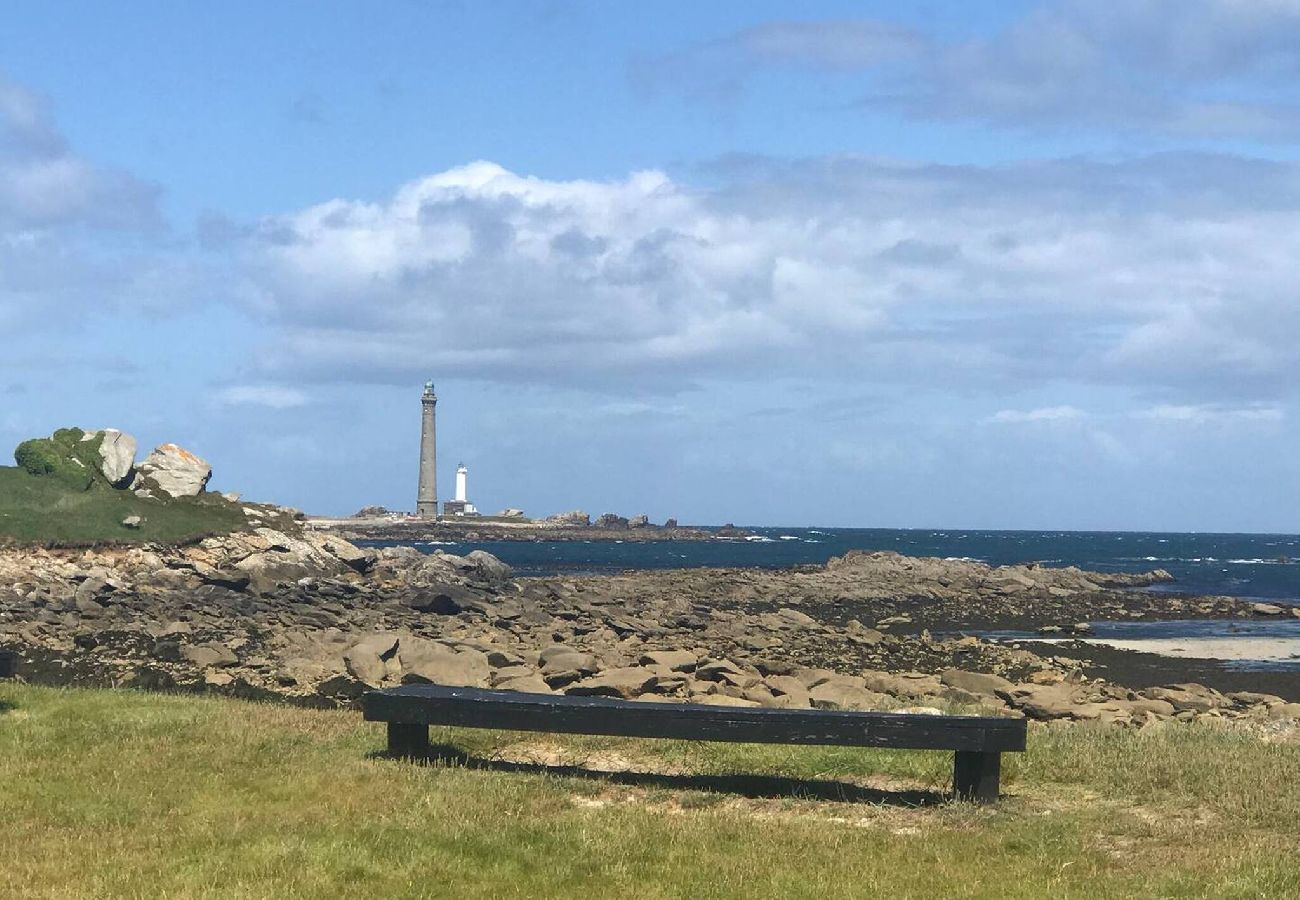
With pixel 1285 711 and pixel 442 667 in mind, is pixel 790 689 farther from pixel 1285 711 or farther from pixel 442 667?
pixel 1285 711

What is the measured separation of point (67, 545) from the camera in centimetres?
4694

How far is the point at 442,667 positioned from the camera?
1988cm

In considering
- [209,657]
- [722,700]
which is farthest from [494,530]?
[722,700]

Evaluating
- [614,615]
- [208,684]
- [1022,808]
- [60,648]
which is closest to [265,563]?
[614,615]

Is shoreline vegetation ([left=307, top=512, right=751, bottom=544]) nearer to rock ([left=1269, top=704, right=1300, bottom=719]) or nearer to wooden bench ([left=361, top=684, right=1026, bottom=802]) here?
rock ([left=1269, top=704, right=1300, bottom=719])

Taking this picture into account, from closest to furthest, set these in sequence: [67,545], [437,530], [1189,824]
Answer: [1189,824], [67,545], [437,530]

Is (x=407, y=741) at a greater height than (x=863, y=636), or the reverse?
(x=407, y=741)

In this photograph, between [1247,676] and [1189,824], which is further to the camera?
[1247,676]

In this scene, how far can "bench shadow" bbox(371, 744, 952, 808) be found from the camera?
34.0ft

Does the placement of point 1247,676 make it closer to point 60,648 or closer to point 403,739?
point 403,739

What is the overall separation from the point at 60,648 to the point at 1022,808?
957 inches

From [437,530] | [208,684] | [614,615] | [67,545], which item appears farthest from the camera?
[437,530]

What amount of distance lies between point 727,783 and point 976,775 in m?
1.96

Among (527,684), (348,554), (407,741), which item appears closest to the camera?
(407,741)
